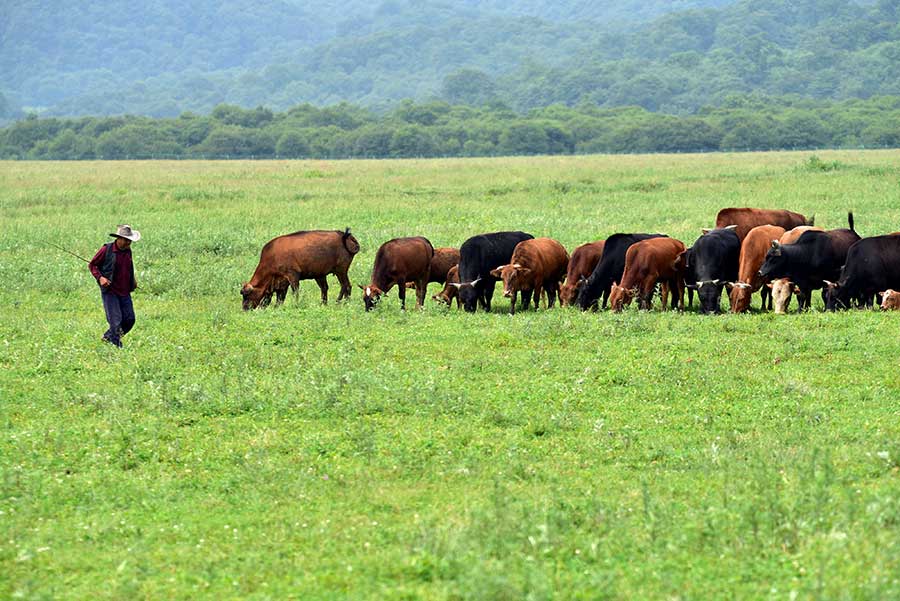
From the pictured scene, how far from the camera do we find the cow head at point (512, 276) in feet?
71.7

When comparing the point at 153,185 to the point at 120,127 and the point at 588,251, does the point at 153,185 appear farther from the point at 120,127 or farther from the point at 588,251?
the point at 120,127

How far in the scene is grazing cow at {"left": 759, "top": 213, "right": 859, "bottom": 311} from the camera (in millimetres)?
21484

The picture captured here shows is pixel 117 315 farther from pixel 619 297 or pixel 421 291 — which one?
pixel 619 297

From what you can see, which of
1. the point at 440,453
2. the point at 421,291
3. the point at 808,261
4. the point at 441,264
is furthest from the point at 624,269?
the point at 440,453

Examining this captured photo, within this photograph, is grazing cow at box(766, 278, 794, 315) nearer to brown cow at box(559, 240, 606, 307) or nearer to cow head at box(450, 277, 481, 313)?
brown cow at box(559, 240, 606, 307)

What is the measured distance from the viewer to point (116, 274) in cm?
1641

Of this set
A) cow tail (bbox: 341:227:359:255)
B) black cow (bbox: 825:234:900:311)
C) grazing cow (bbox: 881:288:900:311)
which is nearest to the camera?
grazing cow (bbox: 881:288:900:311)

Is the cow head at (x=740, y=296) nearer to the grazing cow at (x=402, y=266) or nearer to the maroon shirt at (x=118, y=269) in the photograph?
the grazing cow at (x=402, y=266)

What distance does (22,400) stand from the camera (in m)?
13.6

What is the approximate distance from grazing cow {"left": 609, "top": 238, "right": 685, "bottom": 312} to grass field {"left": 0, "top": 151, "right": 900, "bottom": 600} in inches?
42.2

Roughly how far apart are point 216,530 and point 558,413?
4529 millimetres

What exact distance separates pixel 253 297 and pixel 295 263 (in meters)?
1.08

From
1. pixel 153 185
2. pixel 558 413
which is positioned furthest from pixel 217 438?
pixel 153 185

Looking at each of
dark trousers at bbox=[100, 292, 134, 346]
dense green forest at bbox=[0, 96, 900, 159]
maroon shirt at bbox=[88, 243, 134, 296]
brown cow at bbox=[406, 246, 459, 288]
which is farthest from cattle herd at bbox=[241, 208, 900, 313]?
dense green forest at bbox=[0, 96, 900, 159]
